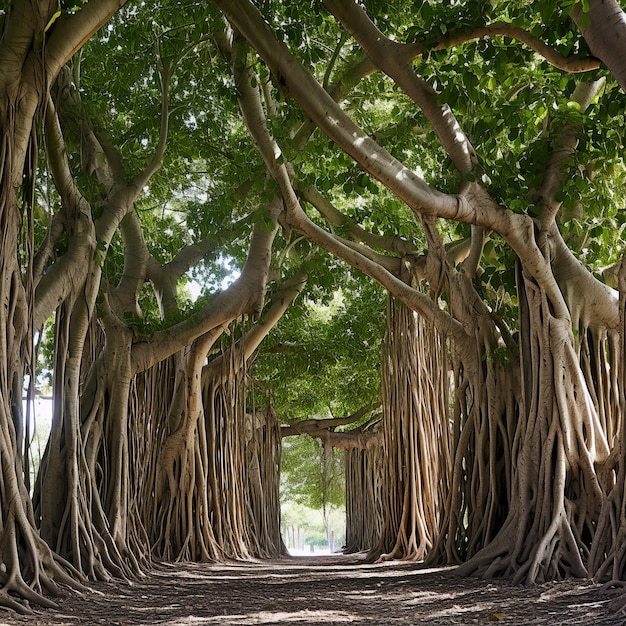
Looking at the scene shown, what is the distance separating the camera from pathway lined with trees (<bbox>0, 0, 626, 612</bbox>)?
4074 mm

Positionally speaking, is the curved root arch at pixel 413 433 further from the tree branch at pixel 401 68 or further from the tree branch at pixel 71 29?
the tree branch at pixel 71 29

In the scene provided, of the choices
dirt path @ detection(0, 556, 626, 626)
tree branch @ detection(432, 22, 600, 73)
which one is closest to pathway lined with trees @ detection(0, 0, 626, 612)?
tree branch @ detection(432, 22, 600, 73)

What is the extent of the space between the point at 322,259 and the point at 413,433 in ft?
7.16

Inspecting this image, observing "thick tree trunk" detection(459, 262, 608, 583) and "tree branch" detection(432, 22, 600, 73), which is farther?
"thick tree trunk" detection(459, 262, 608, 583)

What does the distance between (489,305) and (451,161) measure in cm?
172

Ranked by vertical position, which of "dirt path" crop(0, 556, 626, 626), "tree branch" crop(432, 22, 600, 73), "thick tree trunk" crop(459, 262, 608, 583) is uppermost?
"tree branch" crop(432, 22, 600, 73)

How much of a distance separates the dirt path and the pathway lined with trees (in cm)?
25

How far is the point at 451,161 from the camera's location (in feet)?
16.8

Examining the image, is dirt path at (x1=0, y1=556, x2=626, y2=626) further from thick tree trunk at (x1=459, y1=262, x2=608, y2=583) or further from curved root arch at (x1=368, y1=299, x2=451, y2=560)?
curved root arch at (x1=368, y1=299, x2=451, y2=560)

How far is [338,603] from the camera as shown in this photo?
3.76 m

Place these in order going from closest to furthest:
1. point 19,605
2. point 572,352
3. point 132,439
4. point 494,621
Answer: point 494,621, point 19,605, point 572,352, point 132,439

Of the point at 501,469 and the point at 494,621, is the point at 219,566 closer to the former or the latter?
the point at 501,469

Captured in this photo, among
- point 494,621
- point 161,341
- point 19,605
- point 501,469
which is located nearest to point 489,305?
point 501,469

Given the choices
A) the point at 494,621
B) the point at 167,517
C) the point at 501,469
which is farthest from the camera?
the point at 167,517
